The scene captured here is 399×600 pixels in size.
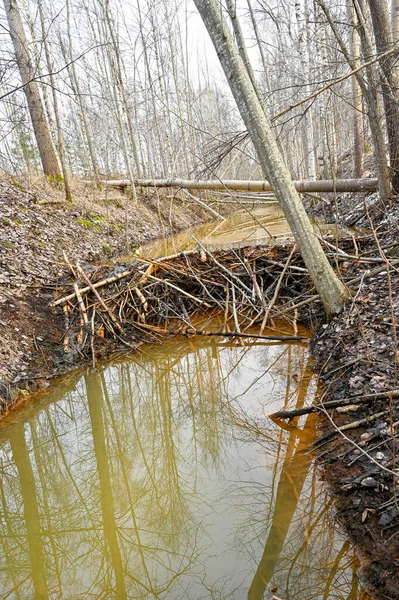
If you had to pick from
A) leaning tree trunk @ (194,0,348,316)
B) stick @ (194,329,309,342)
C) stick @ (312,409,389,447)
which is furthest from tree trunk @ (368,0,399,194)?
stick @ (312,409,389,447)

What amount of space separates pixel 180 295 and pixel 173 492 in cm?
374

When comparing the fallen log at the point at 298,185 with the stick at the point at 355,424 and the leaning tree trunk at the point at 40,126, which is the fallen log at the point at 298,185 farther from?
the stick at the point at 355,424

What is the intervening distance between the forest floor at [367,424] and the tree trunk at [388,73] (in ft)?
9.74

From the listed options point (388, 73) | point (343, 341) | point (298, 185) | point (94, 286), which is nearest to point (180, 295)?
point (94, 286)

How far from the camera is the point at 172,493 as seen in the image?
318cm

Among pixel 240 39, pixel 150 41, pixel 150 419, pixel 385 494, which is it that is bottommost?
pixel 385 494

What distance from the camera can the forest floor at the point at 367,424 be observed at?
2131 mm

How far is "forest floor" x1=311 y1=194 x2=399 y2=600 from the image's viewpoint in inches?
83.9

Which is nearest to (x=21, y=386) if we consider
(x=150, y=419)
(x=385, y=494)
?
(x=150, y=419)

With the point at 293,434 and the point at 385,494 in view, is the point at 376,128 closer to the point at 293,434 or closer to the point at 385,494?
the point at 293,434

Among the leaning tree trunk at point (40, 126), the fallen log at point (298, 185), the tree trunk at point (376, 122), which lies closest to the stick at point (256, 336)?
the fallen log at point (298, 185)

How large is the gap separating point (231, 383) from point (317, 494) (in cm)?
201

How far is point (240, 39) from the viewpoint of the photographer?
540 cm

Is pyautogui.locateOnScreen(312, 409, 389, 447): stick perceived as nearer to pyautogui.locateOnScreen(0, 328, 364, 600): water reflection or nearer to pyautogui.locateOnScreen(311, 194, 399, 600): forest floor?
pyautogui.locateOnScreen(311, 194, 399, 600): forest floor
